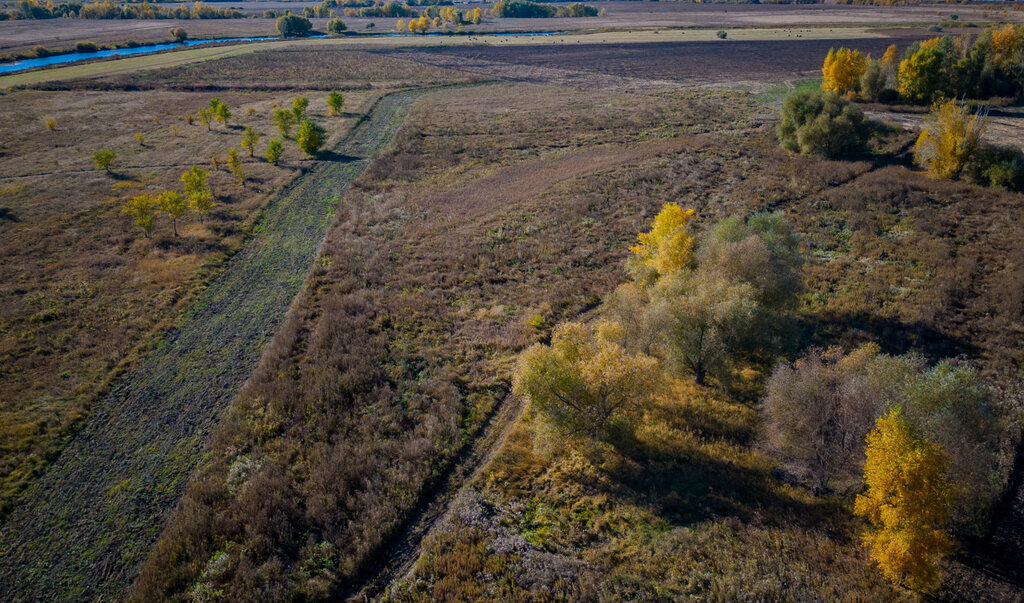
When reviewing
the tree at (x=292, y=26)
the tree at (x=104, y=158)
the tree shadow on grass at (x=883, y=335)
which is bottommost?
the tree shadow on grass at (x=883, y=335)

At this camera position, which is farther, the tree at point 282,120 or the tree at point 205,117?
the tree at point 205,117

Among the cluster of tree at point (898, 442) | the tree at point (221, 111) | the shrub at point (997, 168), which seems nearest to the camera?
the cluster of tree at point (898, 442)

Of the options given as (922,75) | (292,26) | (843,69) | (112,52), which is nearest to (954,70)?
(922,75)

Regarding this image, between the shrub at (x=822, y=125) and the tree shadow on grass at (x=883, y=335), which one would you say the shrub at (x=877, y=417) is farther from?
the shrub at (x=822, y=125)

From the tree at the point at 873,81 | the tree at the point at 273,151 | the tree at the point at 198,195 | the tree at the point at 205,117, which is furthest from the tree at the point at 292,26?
the tree at the point at 873,81

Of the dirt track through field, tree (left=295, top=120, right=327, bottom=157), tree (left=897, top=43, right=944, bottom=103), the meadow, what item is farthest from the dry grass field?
tree (left=897, top=43, right=944, bottom=103)

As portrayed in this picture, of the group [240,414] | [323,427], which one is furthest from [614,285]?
[240,414]

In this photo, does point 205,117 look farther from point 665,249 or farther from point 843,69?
point 843,69
